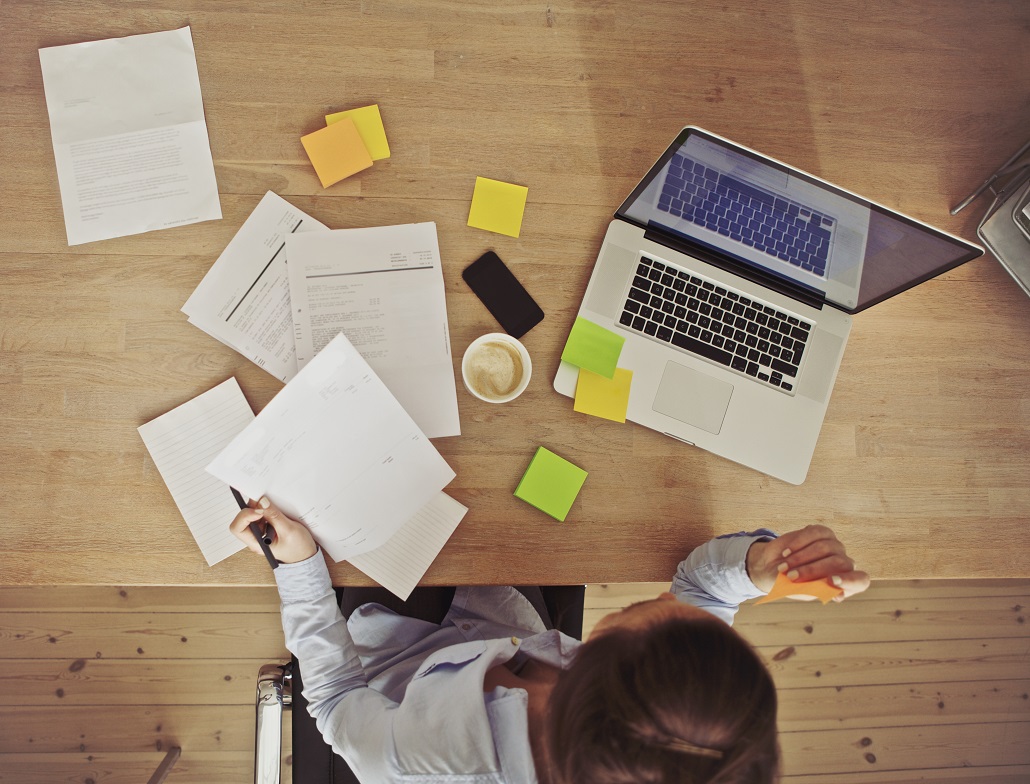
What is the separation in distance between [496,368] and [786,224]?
0.46m

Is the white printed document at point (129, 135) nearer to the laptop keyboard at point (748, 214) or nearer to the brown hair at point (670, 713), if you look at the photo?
the laptop keyboard at point (748, 214)

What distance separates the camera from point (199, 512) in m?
0.91

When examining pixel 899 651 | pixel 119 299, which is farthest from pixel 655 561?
pixel 899 651

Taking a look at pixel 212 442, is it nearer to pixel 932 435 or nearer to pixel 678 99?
pixel 678 99

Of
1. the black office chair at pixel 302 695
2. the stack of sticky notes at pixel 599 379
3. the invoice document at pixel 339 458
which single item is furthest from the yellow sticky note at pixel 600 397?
the black office chair at pixel 302 695

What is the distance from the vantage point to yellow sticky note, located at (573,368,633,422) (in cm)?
96

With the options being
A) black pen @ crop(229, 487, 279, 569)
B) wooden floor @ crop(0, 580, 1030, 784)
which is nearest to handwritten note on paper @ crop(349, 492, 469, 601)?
black pen @ crop(229, 487, 279, 569)

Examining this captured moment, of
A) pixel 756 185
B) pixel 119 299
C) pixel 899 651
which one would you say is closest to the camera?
pixel 756 185

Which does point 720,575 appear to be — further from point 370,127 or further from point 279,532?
point 370,127

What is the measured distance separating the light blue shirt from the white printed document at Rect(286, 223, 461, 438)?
28cm

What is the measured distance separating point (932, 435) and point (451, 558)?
2.59ft

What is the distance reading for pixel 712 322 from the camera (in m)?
0.99

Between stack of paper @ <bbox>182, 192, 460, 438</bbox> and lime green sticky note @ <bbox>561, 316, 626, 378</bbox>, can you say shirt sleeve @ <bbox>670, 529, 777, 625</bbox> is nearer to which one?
lime green sticky note @ <bbox>561, 316, 626, 378</bbox>

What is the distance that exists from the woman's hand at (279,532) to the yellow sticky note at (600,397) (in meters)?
0.43
